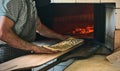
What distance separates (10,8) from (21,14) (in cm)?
13

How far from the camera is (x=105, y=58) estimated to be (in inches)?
114

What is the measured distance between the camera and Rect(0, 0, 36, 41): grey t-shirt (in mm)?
2014

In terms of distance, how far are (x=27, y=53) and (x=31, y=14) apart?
1.04 ft

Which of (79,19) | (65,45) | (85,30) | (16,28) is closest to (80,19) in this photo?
(79,19)

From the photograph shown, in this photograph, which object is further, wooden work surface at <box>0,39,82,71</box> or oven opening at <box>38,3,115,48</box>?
oven opening at <box>38,3,115,48</box>

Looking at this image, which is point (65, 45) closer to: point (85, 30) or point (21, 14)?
point (21, 14)

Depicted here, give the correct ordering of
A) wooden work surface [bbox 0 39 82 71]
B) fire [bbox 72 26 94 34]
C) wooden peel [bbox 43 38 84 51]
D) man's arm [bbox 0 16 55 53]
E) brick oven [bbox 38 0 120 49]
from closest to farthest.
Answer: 1. wooden work surface [bbox 0 39 82 71]
2. man's arm [bbox 0 16 55 53]
3. wooden peel [bbox 43 38 84 51]
4. brick oven [bbox 38 0 120 49]
5. fire [bbox 72 26 94 34]

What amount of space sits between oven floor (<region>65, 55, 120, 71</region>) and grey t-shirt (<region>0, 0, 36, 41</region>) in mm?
514

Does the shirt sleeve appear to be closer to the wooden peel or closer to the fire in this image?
the wooden peel

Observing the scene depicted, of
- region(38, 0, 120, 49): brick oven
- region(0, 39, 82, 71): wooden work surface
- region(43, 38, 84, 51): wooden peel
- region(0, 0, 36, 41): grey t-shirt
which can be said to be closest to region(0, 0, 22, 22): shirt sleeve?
region(0, 0, 36, 41): grey t-shirt

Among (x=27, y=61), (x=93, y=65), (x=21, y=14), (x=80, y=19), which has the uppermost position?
(x=21, y=14)

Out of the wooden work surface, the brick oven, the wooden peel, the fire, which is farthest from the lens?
the fire

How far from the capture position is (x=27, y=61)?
204 cm

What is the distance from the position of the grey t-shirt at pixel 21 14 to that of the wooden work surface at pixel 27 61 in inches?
8.5
